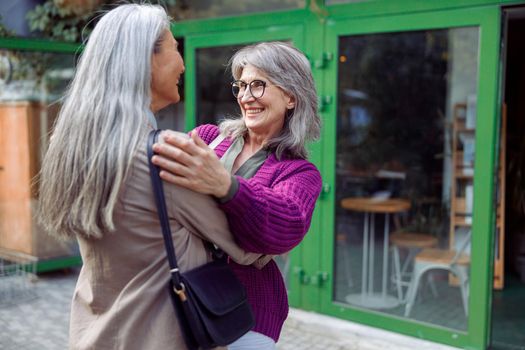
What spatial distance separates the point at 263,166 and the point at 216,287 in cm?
51

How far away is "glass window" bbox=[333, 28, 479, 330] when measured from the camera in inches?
165

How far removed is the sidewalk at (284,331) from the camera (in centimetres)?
401

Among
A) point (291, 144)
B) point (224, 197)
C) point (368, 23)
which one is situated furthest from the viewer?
point (368, 23)

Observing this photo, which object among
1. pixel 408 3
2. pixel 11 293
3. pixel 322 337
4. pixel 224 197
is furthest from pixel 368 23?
pixel 11 293

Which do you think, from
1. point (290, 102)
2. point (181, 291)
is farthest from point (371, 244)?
point (181, 291)

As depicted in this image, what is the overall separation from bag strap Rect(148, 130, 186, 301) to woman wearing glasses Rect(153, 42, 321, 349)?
2cm

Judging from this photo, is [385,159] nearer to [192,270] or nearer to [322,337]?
[322,337]

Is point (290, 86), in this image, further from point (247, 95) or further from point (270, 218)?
point (270, 218)

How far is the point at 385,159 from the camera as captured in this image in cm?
483

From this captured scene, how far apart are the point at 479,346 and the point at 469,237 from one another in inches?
29.0

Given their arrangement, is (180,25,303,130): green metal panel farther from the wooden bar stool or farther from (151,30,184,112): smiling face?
(151,30,184,112): smiling face

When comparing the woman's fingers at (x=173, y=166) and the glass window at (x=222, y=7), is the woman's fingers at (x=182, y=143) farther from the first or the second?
the glass window at (x=222, y=7)

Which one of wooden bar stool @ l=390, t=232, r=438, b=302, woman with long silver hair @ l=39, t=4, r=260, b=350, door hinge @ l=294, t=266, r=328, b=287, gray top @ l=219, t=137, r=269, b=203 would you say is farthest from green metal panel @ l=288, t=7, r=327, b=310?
woman with long silver hair @ l=39, t=4, r=260, b=350

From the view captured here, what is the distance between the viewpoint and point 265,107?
1.82 meters
